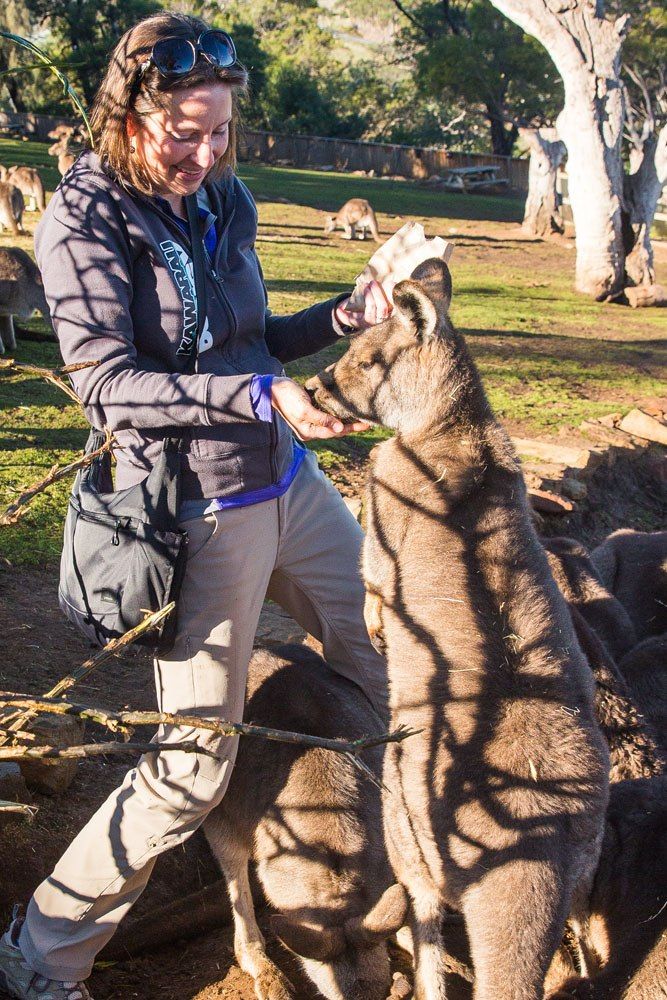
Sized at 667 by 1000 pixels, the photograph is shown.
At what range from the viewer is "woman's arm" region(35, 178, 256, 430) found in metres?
3.17

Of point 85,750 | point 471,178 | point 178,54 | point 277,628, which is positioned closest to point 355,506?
point 277,628

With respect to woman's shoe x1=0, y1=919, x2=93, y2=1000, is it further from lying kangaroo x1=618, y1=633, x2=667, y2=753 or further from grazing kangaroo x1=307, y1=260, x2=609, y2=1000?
lying kangaroo x1=618, y1=633, x2=667, y2=753

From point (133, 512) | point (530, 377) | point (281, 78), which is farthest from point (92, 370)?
point (281, 78)

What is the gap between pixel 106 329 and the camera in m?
3.20

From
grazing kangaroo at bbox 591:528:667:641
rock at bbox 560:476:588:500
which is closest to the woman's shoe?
grazing kangaroo at bbox 591:528:667:641

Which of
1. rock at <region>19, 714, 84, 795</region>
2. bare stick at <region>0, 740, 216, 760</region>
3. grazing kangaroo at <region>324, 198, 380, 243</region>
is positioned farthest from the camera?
grazing kangaroo at <region>324, 198, 380, 243</region>

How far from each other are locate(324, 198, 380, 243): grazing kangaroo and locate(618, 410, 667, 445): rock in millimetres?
13119

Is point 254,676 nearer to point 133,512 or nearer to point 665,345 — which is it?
point 133,512

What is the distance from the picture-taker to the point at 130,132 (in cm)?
333

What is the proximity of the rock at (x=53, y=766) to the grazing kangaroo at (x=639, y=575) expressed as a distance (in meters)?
3.32

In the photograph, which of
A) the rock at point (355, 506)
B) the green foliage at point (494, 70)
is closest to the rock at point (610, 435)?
the rock at point (355, 506)

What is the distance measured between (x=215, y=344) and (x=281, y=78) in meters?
48.9

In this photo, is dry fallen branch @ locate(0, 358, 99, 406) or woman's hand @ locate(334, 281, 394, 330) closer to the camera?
dry fallen branch @ locate(0, 358, 99, 406)

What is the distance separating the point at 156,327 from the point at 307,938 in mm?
2007
